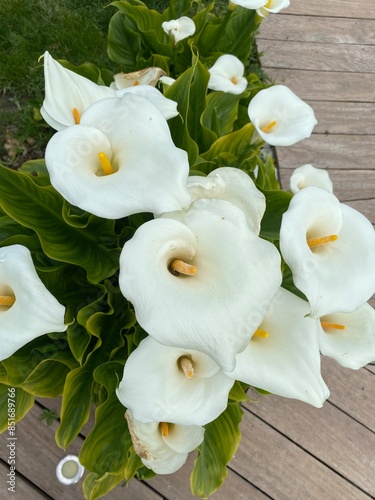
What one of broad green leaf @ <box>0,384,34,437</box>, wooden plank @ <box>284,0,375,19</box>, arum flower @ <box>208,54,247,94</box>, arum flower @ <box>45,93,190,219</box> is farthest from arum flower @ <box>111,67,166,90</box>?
wooden plank @ <box>284,0,375,19</box>

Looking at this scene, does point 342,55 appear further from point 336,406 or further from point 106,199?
point 106,199

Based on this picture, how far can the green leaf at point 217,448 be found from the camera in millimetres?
780

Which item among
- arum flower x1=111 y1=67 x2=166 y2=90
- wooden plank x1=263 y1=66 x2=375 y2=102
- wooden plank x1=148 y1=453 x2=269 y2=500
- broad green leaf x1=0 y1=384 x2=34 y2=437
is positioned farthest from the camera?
wooden plank x1=263 y1=66 x2=375 y2=102

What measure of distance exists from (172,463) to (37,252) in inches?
15.7

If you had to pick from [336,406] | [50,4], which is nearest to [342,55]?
[50,4]

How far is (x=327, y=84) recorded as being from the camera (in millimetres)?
1521

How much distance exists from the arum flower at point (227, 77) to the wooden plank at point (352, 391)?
2.33 ft

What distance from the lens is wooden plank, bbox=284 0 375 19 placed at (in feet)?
5.30

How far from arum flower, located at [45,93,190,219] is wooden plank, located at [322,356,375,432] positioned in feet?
2.84

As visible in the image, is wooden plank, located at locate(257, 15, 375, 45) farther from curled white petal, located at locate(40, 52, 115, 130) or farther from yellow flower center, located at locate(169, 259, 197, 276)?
yellow flower center, located at locate(169, 259, 197, 276)

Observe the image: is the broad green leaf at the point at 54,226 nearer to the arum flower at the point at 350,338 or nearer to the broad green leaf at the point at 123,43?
the arum flower at the point at 350,338

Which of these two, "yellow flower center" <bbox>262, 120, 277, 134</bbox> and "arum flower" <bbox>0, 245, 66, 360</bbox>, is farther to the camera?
"yellow flower center" <bbox>262, 120, 277, 134</bbox>

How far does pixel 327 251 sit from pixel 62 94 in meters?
0.46

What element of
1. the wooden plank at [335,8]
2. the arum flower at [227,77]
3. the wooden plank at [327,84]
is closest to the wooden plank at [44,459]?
the arum flower at [227,77]
